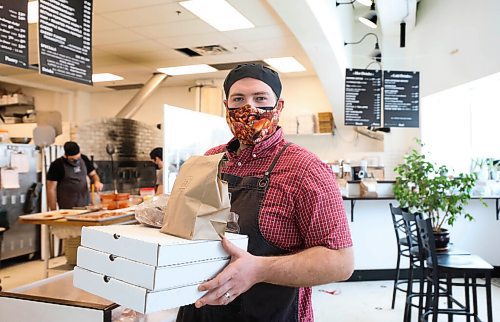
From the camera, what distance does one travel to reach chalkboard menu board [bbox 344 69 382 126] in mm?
5613

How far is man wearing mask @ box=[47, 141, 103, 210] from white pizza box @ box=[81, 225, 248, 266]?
4.71 metres

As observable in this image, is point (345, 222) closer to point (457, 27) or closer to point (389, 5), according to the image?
point (389, 5)

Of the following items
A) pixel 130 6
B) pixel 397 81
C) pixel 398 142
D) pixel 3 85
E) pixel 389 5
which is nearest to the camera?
pixel 130 6

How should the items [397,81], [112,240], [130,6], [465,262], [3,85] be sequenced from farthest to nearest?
[3,85] → [397,81] → [130,6] → [465,262] → [112,240]

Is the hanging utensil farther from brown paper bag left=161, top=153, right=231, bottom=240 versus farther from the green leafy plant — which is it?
brown paper bag left=161, top=153, right=231, bottom=240

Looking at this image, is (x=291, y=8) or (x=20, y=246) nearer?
(x=291, y=8)

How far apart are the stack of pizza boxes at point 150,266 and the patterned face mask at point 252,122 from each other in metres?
0.37

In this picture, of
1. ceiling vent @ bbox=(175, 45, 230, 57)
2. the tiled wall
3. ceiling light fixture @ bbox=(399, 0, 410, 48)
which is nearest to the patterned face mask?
ceiling light fixture @ bbox=(399, 0, 410, 48)

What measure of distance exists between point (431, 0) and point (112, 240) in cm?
626

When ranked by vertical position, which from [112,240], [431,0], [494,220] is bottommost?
[494,220]

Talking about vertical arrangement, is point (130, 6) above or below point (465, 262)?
above

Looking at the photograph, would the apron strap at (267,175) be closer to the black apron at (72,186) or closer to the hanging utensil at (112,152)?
the black apron at (72,186)

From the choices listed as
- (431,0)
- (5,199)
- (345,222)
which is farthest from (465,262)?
(5,199)

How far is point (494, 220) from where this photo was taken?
5297 millimetres
